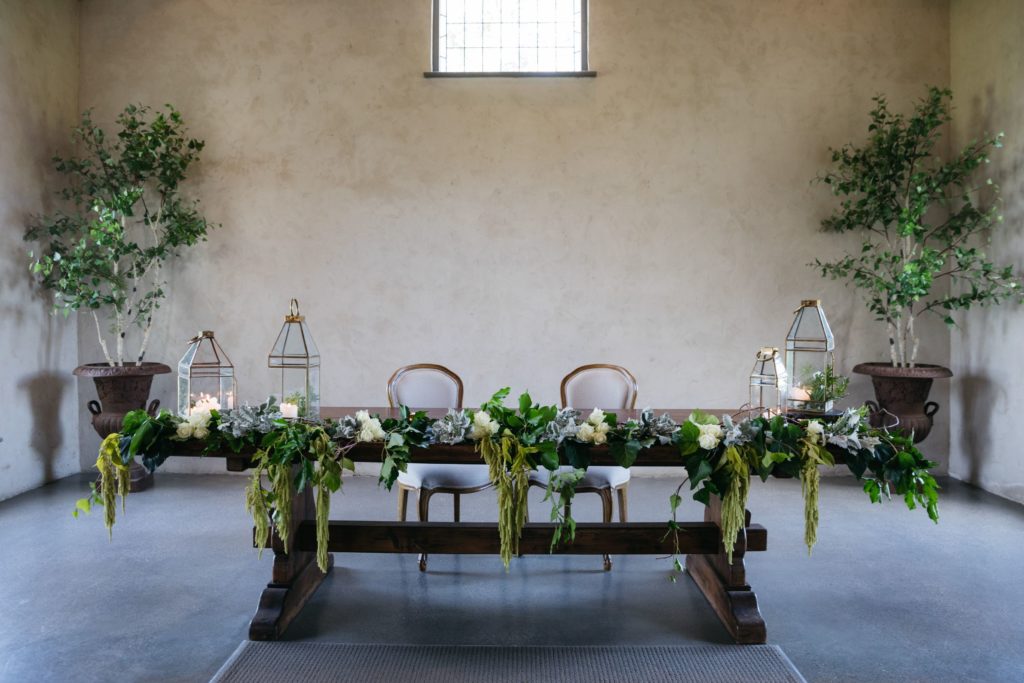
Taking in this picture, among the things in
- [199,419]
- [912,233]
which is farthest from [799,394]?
[912,233]

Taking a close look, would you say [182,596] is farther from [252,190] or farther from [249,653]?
[252,190]

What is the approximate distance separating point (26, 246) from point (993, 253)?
5852mm

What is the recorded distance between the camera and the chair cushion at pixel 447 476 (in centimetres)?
304

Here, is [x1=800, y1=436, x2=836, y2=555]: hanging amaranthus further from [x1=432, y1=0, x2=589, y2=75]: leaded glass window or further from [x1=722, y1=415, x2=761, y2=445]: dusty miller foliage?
[x1=432, y1=0, x2=589, y2=75]: leaded glass window

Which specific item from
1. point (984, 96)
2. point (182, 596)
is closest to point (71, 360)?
point (182, 596)

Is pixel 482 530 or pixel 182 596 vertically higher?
pixel 482 530

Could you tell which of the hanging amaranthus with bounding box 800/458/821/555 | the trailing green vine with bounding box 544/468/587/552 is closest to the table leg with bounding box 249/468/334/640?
the trailing green vine with bounding box 544/468/587/552

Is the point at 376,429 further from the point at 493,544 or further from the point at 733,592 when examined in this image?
the point at 733,592

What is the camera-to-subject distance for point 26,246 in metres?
Result: 4.43

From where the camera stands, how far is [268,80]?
4.86 metres

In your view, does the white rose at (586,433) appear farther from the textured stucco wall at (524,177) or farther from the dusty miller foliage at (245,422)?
the textured stucco wall at (524,177)

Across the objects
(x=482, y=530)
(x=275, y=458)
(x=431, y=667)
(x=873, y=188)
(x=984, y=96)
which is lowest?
(x=431, y=667)

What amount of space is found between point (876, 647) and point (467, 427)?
4.86 feet

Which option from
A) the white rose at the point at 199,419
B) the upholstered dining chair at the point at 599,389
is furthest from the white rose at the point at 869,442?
the white rose at the point at 199,419
